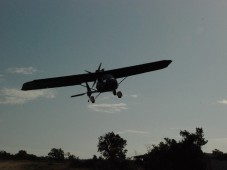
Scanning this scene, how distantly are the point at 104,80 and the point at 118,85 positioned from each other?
108 centimetres

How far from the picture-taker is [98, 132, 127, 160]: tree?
6969 cm

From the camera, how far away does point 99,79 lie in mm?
26656

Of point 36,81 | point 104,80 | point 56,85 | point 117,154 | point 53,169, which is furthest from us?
point 117,154

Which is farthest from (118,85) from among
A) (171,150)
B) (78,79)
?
(171,150)

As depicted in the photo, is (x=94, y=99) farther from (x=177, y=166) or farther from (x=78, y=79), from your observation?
(x=177, y=166)

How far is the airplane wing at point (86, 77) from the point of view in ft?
91.4

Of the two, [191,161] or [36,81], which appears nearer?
[36,81]

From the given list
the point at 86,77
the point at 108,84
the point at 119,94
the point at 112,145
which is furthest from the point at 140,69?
the point at 112,145

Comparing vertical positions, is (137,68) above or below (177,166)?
above

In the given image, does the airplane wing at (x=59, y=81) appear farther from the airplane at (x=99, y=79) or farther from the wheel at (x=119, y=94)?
the wheel at (x=119, y=94)

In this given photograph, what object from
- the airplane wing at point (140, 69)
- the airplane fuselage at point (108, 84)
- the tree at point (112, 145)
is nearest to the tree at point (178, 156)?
the airplane wing at point (140, 69)

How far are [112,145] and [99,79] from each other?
46.0 meters

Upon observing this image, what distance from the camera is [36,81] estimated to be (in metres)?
27.5

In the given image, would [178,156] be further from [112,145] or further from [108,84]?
[112,145]
